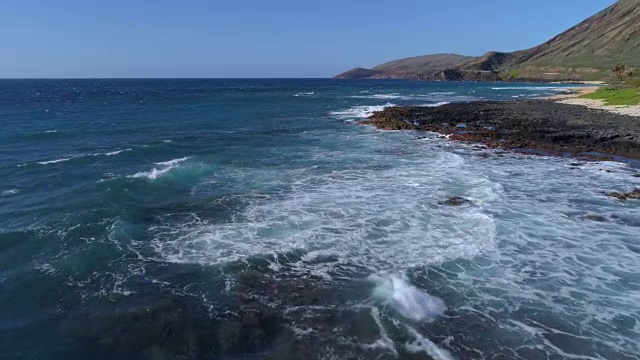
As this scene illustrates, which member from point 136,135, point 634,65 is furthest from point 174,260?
point 634,65

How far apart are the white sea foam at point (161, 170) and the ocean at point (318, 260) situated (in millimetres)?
186

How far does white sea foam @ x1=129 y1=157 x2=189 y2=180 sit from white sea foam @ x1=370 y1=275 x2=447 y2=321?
16591mm

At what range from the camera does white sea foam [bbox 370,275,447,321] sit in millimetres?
11594

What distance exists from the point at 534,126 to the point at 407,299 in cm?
3406

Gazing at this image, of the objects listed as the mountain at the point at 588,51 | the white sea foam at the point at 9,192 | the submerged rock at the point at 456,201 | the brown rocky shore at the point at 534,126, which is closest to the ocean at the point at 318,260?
the white sea foam at the point at 9,192

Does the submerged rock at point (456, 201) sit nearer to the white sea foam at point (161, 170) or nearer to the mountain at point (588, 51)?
the white sea foam at point (161, 170)

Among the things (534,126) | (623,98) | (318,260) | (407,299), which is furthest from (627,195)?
(623,98)

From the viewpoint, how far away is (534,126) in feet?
132

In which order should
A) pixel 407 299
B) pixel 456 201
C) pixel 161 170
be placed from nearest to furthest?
pixel 407 299
pixel 456 201
pixel 161 170

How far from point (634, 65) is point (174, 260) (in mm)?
128968

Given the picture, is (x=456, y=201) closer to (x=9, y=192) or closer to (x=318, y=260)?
(x=318, y=260)

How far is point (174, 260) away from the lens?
14.7 meters

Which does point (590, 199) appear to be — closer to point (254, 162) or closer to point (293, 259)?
point (293, 259)

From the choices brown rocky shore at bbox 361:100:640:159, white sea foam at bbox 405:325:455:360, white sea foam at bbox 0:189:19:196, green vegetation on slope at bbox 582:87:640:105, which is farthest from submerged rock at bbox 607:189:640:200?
green vegetation on slope at bbox 582:87:640:105
